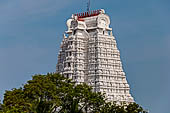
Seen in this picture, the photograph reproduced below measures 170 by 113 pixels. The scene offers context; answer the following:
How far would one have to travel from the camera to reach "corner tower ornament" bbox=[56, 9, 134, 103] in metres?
89.4

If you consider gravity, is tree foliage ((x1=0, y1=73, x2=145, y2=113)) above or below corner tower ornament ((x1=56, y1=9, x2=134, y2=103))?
below

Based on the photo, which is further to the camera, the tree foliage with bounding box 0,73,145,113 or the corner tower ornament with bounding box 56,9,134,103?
the corner tower ornament with bounding box 56,9,134,103

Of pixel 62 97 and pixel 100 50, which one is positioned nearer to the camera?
pixel 62 97

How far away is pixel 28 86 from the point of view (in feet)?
215

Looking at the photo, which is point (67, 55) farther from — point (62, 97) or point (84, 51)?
point (62, 97)

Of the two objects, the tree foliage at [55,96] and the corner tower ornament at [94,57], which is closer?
the tree foliage at [55,96]

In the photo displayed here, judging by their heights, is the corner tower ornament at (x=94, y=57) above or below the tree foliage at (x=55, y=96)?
above

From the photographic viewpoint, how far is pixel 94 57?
298ft

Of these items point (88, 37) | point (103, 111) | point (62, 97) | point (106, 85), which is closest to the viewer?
point (103, 111)

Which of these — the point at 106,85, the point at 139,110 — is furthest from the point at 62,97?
the point at 106,85

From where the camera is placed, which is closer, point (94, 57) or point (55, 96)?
point (55, 96)

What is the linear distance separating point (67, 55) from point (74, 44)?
3.23 metres

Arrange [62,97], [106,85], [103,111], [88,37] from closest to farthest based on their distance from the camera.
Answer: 1. [103,111]
2. [62,97]
3. [106,85]
4. [88,37]

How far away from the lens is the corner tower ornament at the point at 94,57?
8938 centimetres
